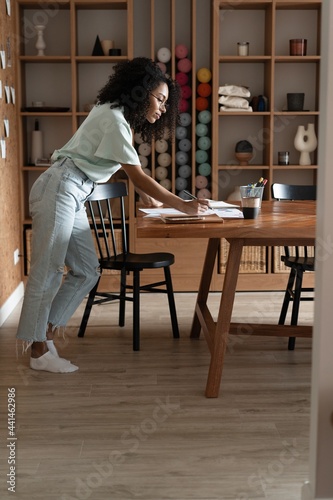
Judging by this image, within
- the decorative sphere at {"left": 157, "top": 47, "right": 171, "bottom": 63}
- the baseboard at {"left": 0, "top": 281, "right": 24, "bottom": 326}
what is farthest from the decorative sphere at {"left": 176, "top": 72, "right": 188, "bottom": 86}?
the baseboard at {"left": 0, "top": 281, "right": 24, "bottom": 326}

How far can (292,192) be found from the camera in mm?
4551

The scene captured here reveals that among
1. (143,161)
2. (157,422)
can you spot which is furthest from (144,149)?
(157,422)

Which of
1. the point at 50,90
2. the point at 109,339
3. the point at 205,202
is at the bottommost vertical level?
the point at 109,339

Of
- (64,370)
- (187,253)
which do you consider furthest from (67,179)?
(187,253)

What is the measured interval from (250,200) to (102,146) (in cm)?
A: 72

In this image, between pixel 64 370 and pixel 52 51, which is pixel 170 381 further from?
pixel 52 51

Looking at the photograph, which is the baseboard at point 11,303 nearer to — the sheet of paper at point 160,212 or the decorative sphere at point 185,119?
the sheet of paper at point 160,212

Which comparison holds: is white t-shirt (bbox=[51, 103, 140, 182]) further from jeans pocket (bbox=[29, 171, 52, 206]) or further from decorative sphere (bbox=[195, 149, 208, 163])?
decorative sphere (bbox=[195, 149, 208, 163])

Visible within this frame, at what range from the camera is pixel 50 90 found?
575 centimetres

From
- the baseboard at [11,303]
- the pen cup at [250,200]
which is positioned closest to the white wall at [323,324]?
the pen cup at [250,200]

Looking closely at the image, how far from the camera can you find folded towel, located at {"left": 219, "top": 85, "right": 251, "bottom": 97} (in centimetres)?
548

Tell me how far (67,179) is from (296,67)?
290 centimetres

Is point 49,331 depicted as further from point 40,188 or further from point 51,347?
point 40,188

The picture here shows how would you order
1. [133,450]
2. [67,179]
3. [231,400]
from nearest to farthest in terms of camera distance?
[133,450] → [231,400] → [67,179]
